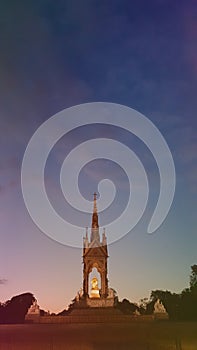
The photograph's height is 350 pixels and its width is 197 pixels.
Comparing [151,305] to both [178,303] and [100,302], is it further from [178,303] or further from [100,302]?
[100,302]

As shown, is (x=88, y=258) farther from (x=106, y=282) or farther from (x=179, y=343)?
(x=179, y=343)

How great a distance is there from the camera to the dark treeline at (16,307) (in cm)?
Answer: 5116

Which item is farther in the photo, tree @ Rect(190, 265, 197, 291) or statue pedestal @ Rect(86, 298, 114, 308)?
tree @ Rect(190, 265, 197, 291)

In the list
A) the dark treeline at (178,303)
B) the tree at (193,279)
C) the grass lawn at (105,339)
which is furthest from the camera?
the tree at (193,279)

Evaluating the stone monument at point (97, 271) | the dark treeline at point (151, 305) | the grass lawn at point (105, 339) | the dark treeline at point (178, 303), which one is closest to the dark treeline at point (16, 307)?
the dark treeline at point (151, 305)

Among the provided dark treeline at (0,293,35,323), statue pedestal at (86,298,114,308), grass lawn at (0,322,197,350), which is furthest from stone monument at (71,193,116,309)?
dark treeline at (0,293,35,323)

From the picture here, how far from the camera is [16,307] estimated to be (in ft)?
176

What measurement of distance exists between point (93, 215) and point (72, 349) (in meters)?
23.0

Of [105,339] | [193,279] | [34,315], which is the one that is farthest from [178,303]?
[105,339]

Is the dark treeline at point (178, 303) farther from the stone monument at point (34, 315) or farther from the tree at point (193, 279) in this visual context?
the stone monument at point (34, 315)

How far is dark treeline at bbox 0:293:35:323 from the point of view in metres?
51.2

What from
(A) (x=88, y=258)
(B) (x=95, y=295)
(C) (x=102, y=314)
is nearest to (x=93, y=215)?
(A) (x=88, y=258)

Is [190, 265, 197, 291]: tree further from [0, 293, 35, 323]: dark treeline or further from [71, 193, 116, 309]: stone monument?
[0, 293, 35, 323]: dark treeline

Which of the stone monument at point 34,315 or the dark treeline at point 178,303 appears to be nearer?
the stone monument at point 34,315
